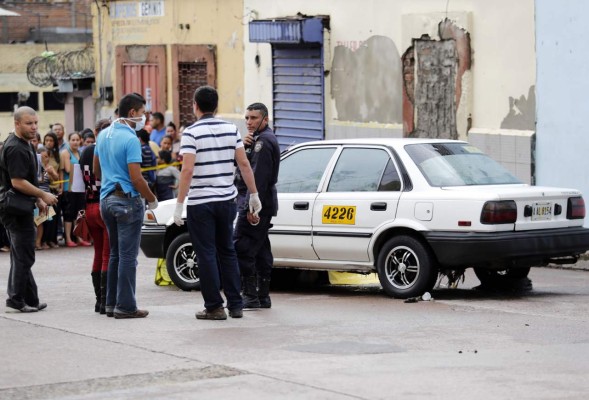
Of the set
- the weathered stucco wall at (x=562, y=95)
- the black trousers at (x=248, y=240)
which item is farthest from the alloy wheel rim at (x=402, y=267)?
the weathered stucco wall at (x=562, y=95)

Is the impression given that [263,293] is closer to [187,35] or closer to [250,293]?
[250,293]

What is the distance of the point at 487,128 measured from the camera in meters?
19.9

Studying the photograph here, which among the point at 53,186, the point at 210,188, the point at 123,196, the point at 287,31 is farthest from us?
the point at 287,31

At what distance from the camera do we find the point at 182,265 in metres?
14.8

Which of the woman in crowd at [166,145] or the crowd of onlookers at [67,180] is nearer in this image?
the crowd of onlookers at [67,180]

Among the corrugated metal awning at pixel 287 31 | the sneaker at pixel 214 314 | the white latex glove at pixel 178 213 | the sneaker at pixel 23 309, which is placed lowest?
the sneaker at pixel 23 309

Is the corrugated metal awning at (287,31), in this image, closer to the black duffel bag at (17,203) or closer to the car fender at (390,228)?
the car fender at (390,228)

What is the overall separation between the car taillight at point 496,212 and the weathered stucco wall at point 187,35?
44.6ft

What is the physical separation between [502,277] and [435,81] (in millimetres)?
6981

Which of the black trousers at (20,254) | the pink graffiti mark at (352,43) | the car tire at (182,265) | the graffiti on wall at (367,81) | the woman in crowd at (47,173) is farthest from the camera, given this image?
the pink graffiti mark at (352,43)

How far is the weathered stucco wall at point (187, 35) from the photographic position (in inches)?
1037

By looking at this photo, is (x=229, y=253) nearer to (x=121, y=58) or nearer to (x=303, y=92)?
(x=303, y=92)

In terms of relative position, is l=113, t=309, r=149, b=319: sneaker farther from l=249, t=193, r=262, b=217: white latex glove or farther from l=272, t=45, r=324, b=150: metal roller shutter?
l=272, t=45, r=324, b=150: metal roller shutter

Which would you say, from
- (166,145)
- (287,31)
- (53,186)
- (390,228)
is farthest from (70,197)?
(390,228)
